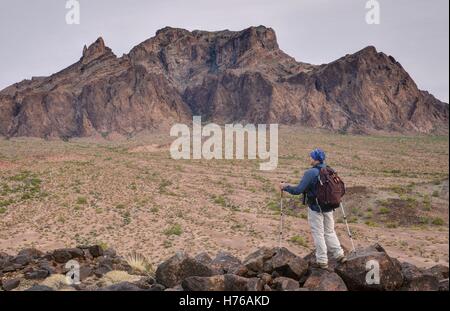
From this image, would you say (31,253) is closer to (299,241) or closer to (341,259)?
(341,259)

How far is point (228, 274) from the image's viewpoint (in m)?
7.07

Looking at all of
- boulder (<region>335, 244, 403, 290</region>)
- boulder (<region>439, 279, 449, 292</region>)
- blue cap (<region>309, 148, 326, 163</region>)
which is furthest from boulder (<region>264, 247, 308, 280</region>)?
boulder (<region>439, 279, 449, 292</region>)

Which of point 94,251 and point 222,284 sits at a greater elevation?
point 222,284

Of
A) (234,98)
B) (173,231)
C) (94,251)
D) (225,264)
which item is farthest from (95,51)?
(225,264)

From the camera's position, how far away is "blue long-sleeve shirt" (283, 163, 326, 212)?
688 cm

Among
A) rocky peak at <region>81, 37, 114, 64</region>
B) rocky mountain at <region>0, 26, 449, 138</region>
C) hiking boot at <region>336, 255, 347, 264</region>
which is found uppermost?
rocky peak at <region>81, 37, 114, 64</region>

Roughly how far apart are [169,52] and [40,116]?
235ft

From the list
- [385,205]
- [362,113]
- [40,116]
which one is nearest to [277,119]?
[362,113]

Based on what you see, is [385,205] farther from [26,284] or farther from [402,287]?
[26,284]

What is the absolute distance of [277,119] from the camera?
118188mm

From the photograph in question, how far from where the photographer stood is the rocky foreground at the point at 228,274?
6629 millimetres

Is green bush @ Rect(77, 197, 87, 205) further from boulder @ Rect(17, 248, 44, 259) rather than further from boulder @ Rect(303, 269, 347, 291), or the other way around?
boulder @ Rect(303, 269, 347, 291)

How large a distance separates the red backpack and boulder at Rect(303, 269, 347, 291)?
108cm

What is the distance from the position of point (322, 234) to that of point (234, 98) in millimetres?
125599
